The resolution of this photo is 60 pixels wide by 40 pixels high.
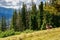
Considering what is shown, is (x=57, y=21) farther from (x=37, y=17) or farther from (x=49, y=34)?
(x=49, y=34)

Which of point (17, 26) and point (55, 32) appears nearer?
point (55, 32)

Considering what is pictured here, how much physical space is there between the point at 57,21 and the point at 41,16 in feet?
47.4

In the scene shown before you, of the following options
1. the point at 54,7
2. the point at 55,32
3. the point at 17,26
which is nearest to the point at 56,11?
the point at 54,7

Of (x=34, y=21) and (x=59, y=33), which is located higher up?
(x=59, y=33)

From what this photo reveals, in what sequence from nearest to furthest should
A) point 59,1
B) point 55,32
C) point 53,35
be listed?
1. point 53,35
2. point 55,32
3. point 59,1

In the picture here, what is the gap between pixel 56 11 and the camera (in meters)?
33.9

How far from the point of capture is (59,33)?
2658 centimetres

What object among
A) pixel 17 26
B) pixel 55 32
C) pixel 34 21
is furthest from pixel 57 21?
pixel 55 32

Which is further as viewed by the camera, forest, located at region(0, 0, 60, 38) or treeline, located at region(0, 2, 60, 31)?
treeline, located at region(0, 2, 60, 31)

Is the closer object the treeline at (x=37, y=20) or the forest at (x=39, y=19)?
the forest at (x=39, y=19)

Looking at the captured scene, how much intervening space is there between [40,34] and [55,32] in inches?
72.5

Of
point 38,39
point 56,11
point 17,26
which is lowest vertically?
point 17,26

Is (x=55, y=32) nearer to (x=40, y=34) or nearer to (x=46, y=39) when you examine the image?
(x=40, y=34)

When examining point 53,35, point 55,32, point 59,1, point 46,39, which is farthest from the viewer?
point 59,1
